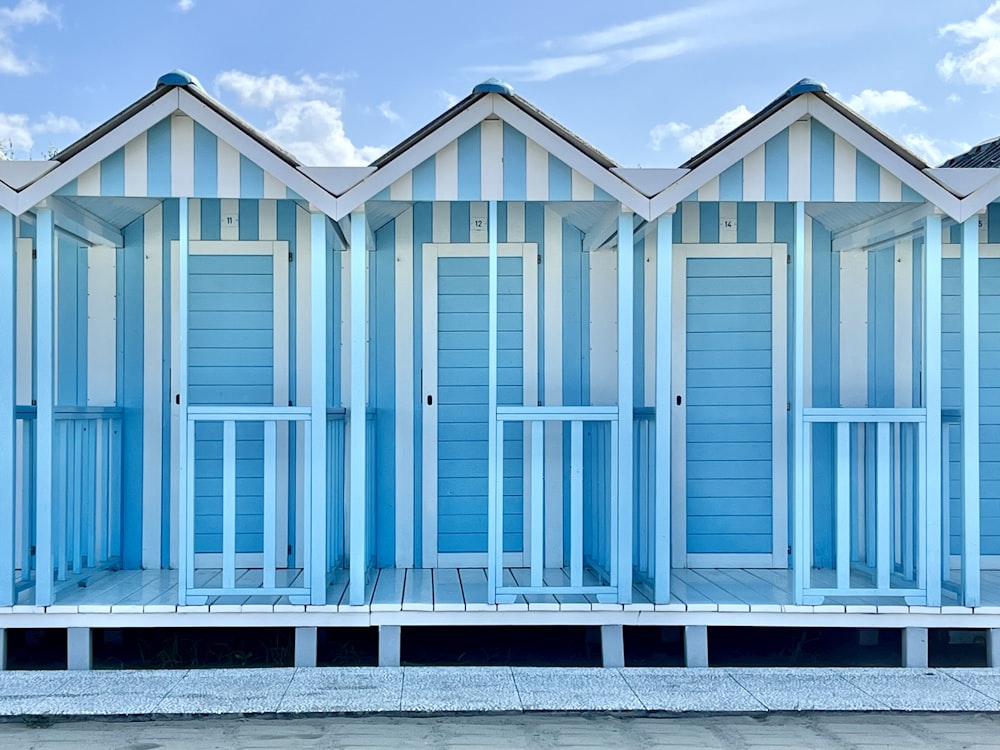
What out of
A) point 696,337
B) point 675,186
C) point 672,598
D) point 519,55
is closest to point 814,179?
point 675,186

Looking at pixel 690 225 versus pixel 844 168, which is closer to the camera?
pixel 844 168

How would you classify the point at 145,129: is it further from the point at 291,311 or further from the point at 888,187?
the point at 888,187

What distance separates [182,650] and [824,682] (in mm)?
3509

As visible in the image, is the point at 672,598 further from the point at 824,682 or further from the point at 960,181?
the point at 960,181

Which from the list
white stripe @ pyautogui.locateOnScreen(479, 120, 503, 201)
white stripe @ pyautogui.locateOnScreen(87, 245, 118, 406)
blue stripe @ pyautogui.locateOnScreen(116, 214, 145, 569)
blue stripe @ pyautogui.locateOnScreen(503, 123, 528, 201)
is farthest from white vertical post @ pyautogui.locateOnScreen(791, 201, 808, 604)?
white stripe @ pyautogui.locateOnScreen(87, 245, 118, 406)

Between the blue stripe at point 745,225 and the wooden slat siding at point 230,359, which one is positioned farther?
the blue stripe at point 745,225

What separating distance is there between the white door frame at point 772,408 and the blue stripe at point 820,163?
118cm

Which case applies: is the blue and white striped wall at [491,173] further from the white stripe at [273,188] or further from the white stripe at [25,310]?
the white stripe at [25,310]

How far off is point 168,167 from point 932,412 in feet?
13.6

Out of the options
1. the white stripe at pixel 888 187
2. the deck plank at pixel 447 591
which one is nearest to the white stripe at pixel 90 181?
the deck plank at pixel 447 591

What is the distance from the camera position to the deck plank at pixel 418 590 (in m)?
4.82

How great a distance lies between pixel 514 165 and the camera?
4832mm

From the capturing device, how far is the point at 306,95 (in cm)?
1622

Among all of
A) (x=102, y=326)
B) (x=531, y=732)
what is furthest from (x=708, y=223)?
(x=102, y=326)
